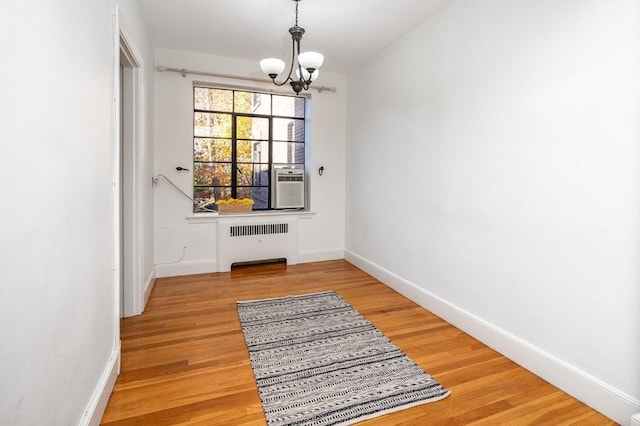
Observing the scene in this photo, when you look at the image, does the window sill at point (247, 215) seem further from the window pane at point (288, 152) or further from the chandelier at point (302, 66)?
the chandelier at point (302, 66)

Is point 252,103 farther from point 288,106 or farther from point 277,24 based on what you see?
point 277,24

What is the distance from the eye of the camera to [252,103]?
4320 mm

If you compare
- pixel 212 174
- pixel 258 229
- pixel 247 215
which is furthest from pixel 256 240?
pixel 212 174

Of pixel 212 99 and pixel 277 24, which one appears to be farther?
pixel 212 99

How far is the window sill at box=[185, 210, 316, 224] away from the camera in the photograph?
3922 millimetres

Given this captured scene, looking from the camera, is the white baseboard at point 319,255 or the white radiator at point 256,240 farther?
the white baseboard at point 319,255

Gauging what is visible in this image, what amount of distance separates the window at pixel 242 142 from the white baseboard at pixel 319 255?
0.82m

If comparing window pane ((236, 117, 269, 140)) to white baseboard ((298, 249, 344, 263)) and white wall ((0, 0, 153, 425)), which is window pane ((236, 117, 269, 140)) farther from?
white wall ((0, 0, 153, 425))

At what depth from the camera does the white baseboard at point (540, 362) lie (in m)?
1.62

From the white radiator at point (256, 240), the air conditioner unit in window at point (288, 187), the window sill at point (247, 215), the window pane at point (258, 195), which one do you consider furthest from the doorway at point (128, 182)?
the air conditioner unit in window at point (288, 187)

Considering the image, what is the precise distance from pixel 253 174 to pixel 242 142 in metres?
0.43

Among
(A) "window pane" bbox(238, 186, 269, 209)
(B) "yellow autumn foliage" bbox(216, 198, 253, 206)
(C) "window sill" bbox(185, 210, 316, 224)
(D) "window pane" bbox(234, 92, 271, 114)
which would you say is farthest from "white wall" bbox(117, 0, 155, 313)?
(A) "window pane" bbox(238, 186, 269, 209)

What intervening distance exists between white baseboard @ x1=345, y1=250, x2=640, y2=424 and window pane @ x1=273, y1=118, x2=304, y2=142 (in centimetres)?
257

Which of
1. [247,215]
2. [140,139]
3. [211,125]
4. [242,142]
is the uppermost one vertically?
[211,125]
